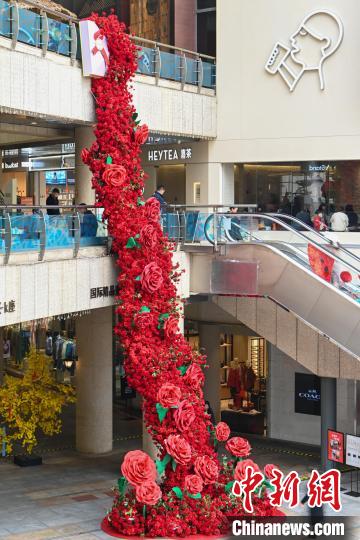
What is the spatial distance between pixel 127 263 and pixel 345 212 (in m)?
8.25

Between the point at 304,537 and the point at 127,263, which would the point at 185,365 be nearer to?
the point at 127,263

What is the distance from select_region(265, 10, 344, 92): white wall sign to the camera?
85.5 ft

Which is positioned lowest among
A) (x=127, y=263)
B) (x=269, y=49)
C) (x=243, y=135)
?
(x=127, y=263)

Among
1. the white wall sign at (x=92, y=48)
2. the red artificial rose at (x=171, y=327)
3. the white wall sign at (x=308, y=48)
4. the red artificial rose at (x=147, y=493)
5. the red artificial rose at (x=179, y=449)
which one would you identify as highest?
the white wall sign at (x=308, y=48)

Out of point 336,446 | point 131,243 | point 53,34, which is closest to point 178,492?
point 336,446

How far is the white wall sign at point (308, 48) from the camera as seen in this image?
85.5ft

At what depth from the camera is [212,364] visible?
3034 cm

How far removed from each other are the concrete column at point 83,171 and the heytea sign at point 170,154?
484cm

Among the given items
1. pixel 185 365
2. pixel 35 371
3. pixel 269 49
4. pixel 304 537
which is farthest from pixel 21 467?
pixel 269 49

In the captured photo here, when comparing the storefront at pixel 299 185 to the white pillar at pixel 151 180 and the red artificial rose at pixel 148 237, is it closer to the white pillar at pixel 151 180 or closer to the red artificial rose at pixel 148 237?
the white pillar at pixel 151 180

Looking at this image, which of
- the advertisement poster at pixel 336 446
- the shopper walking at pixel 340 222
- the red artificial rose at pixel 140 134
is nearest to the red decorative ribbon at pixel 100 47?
the red artificial rose at pixel 140 134

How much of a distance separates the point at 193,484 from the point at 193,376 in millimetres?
2147

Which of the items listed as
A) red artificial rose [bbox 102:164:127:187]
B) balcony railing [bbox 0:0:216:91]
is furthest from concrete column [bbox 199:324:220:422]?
red artificial rose [bbox 102:164:127:187]

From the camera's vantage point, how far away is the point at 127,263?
20516 mm
